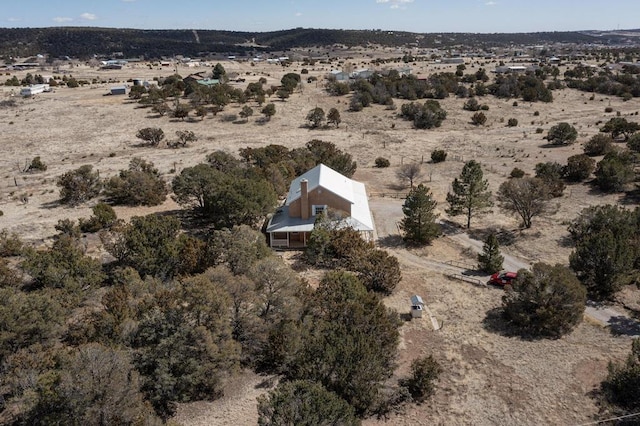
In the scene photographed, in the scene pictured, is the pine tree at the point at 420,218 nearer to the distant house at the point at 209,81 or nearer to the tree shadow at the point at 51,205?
the tree shadow at the point at 51,205

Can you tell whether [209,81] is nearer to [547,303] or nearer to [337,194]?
[337,194]

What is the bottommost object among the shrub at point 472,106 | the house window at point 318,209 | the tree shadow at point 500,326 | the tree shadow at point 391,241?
the tree shadow at point 500,326

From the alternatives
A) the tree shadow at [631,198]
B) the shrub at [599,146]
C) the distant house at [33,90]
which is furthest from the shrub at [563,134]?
the distant house at [33,90]

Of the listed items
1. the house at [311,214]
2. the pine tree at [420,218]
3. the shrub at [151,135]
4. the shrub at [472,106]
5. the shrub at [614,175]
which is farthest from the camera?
the shrub at [472,106]

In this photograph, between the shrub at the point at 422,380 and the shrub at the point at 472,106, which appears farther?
the shrub at the point at 472,106

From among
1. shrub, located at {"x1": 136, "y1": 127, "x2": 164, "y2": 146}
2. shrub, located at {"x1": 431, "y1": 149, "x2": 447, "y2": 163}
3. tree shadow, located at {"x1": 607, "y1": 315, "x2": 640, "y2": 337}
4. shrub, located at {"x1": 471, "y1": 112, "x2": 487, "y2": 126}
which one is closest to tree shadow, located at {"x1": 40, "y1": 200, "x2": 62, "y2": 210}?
shrub, located at {"x1": 136, "y1": 127, "x2": 164, "y2": 146}

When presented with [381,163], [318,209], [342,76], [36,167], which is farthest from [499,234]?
[342,76]

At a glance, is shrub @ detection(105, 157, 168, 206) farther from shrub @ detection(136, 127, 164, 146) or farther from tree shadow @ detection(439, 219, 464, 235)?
tree shadow @ detection(439, 219, 464, 235)
